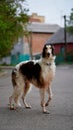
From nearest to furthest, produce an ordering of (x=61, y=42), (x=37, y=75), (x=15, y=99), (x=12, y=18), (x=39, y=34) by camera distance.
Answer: (x=37, y=75)
(x=15, y=99)
(x=12, y=18)
(x=61, y=42)
(x=39, y=34)

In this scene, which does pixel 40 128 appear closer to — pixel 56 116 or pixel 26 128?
pixel 26 128

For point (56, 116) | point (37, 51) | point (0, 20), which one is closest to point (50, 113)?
point (56, 116)

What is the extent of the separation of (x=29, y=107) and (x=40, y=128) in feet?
12.3

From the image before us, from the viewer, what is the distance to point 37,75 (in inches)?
529

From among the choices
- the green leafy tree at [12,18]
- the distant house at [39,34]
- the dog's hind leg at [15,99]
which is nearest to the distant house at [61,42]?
the distant house at [39,34]

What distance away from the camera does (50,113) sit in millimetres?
12758

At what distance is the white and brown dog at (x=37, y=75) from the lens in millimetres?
13188

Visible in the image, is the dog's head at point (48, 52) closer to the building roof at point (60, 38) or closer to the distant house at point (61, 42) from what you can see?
the distant house at point (61, 42)

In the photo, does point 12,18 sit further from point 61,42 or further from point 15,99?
point 61,42

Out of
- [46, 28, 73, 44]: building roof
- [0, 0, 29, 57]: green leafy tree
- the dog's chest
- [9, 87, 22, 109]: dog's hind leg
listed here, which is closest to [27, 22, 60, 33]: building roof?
[46, 28, 73, 44]: building roof

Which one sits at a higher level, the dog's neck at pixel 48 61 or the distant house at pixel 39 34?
the dog's neck at pixel 48 61

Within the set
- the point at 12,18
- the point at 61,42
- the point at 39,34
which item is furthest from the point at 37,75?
the point at 39,34

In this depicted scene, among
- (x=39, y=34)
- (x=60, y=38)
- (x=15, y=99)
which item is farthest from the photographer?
(x=39, y=34)

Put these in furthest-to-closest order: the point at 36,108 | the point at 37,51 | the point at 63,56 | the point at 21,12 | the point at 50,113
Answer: the point at 37,51 < the point at 63,56 < the point at 21,12 < the point at 36,108 < the point at 50,113
